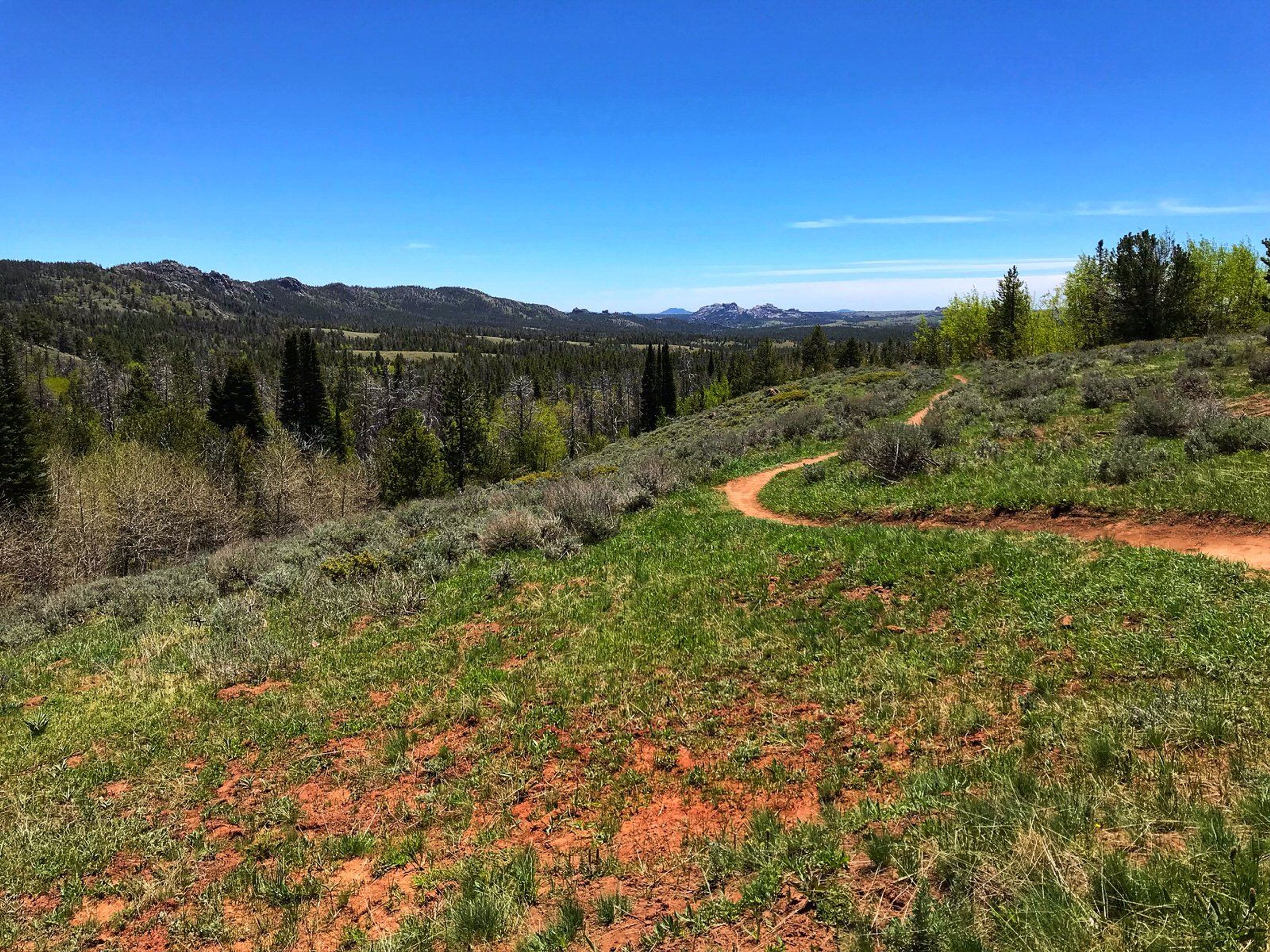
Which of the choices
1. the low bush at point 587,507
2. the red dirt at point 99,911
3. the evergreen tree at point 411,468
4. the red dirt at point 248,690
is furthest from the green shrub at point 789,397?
the red dirt at point 99,911

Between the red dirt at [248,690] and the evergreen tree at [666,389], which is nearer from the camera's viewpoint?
the red dirt at [248,690]

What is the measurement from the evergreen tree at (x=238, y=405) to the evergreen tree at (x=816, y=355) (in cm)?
7949

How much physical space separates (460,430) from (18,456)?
29.6 meters

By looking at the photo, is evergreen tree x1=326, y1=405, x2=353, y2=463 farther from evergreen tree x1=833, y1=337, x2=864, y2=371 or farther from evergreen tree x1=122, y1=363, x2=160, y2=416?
evergreen tree x1=833, y1=337, x2=864, y2=371

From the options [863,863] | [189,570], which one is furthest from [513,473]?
[863,863]

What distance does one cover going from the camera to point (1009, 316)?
200ft

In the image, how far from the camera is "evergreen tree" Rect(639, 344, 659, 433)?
91.8 metres

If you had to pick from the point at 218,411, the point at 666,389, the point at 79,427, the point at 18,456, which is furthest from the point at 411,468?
the point at 666,389

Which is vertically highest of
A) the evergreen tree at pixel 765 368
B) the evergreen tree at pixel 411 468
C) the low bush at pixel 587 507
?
the evergreen tree at pixel 765 368

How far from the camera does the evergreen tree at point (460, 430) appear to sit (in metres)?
53.3

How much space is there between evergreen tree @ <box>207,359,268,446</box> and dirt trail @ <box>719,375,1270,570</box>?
5908cm

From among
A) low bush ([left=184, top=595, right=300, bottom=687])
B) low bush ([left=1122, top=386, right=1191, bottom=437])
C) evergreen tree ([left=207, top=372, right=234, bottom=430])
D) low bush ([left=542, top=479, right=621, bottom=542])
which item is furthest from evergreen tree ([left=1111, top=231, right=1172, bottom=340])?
evergreen tree ([left=207, top=372, right=234, bottom=430])

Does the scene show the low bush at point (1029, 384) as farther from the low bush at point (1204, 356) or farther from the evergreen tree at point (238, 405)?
the evergreen tree at point (238, 405)

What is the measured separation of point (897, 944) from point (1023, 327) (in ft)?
239
